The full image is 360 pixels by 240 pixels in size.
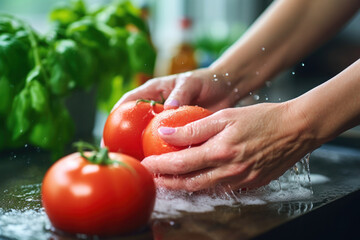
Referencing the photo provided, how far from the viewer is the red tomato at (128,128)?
791 millimetres

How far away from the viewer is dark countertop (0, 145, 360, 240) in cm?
58

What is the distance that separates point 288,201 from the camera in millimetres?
718

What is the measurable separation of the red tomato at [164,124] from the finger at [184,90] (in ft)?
0.35

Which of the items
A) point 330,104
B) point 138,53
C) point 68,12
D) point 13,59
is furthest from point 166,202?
point 68,12

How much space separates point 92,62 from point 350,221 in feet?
2.31

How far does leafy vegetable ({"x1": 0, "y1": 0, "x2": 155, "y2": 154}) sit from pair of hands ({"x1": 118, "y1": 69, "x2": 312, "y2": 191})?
39 centimetres

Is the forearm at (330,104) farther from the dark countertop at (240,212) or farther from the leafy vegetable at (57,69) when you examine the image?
the leafy vegetable at (57,69)

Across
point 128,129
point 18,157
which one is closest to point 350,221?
point 128,129

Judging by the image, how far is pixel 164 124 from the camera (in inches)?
29.0

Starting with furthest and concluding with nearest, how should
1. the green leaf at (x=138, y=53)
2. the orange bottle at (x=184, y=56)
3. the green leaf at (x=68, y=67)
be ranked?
the orange bottle at (x=184, y=56)
the green leaf at (x=138, y=53)
the green leaf at (x=68, y=67)

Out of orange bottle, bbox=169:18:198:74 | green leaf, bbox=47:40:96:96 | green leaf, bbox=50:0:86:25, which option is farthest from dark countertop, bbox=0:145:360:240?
orange bottle, bbox=169:18:198:74

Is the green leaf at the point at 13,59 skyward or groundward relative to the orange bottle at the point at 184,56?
skyward

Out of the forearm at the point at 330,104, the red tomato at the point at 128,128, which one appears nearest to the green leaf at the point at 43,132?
the red tomato at the point at 128,128

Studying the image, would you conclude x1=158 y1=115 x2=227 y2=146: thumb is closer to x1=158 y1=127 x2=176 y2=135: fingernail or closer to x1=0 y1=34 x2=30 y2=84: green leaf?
x1=158 y1=127 x2=176 y2=135: fingernail
